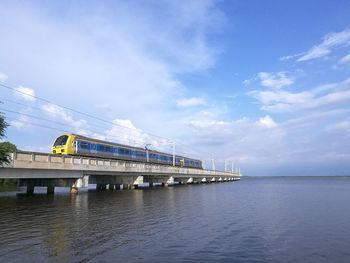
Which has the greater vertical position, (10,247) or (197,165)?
(197,165)

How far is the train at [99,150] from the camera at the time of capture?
50.5 metres

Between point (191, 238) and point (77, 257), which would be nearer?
point (77, 257)

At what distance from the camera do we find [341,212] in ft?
93.9

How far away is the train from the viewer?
50500mm

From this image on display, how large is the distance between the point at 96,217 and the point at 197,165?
95956 millimetres

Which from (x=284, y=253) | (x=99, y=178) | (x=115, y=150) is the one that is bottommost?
(x=284, y=253)

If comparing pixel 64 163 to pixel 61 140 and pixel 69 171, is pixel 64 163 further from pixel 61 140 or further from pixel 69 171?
pixel 61 140

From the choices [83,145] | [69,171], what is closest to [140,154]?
[83,145]

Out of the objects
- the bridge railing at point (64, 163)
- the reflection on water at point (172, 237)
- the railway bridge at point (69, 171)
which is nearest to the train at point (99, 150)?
the railway bridge at point (69, 171)

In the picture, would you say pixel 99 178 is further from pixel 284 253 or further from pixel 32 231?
pixel 284 253

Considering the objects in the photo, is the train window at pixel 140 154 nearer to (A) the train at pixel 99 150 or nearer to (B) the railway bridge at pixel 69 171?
(A) the train at pixel 99 150

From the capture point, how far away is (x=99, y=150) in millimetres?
56938

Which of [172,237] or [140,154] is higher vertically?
[140,154]

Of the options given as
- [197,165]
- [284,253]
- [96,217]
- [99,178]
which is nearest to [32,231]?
[96,217]
